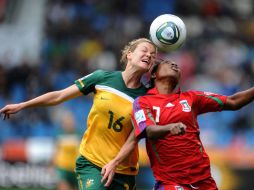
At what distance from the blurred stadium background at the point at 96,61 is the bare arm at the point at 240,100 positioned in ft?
20.5

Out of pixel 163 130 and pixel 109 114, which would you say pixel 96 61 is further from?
pixel 163 130

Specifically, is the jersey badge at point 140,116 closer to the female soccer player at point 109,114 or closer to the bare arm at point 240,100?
the female soccer player at point 109,114

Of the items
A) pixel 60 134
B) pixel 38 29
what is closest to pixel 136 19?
pixel 38 29

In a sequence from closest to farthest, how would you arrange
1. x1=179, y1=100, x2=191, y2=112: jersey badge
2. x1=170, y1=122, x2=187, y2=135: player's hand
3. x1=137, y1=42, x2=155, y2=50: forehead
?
x1=170, y1=122, x2=187, y2=135: player's hand, x1=179, y1=100, x2=191, y2=112: jersey badge, x1=137, y1=42, x2=155, y2=50: forehead

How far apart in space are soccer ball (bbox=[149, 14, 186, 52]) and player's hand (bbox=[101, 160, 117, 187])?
1270 mm

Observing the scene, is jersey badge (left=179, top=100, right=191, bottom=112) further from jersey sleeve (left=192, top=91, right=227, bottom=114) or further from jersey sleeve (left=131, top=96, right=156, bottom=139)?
jersey sleeve (left=131, top=96, right=156, bottom=139)

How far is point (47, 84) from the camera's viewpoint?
688 inches

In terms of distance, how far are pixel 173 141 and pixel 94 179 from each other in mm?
915

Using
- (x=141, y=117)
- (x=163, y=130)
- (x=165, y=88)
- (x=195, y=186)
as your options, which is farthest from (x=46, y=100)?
(x=195, y=186)

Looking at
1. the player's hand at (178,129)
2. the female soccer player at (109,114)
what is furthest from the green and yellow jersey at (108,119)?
the player's hand at (178,129)

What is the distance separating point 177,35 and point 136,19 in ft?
41.3

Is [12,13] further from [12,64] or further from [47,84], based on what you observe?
[47,84]

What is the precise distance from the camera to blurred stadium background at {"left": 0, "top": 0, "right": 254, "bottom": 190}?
14516 mm

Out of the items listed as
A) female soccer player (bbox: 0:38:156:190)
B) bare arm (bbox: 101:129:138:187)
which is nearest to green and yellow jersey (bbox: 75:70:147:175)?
female soccer player (bbox: 0:38:156:190)
